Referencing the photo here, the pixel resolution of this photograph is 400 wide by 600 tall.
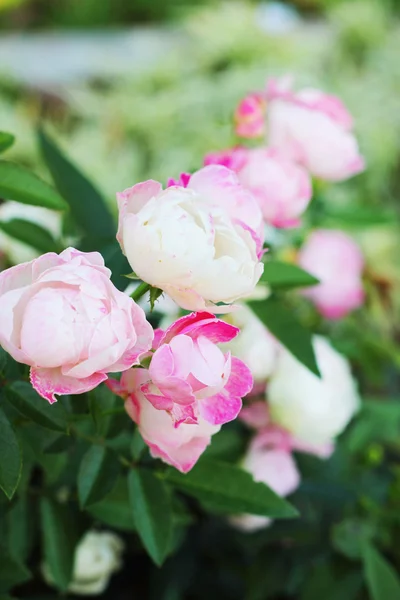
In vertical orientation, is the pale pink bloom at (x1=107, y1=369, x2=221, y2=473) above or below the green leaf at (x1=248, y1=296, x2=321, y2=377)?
above

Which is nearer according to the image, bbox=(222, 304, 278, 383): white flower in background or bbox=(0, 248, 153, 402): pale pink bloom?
bbox=(0, 248, 153, 402): pale pink bloom

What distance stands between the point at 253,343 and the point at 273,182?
5.0 inches

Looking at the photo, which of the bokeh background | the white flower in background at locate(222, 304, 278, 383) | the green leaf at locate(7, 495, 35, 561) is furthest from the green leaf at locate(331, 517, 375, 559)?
the green leaf at locate(7, 495, 35, 561)

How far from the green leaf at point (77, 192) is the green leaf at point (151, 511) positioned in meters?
0.24

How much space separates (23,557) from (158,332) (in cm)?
25

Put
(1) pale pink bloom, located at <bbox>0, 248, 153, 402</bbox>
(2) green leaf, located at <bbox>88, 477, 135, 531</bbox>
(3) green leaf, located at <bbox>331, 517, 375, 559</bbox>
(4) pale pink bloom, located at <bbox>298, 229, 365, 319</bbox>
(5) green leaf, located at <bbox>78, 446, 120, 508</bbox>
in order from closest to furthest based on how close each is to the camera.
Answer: (1) pale pink bloom, located at <bbox>0, 248, 153, 402</bbox>, (5) green leaf, located at <bbox>78, 446, 120, 508</bbox>, (2) green leaf, located at <bbox>88, 477, 135, 531</bbox>, (3) green leaf, located at <bbox>331, 517, 375, 559</bbox>, (4) pale pink bloom, located at <bbox>298, 229, 365, 319</bbox>

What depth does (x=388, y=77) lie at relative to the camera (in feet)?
8.08

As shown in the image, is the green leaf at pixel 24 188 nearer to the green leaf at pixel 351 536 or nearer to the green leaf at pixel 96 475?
the green leaf at pixel 96 475

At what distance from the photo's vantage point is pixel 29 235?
527 millimetres

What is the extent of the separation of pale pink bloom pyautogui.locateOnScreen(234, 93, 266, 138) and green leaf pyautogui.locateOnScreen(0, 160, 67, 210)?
0.69 feet

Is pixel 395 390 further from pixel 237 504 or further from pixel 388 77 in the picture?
pixel 388 77

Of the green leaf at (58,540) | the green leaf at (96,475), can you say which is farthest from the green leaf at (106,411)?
the green leaf at (58,540)

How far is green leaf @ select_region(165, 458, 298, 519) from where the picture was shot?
472 mm

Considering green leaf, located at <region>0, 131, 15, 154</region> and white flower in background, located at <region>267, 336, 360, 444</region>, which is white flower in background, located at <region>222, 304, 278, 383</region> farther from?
green leaf, located at <region>0, 131, 15, 154</region>
